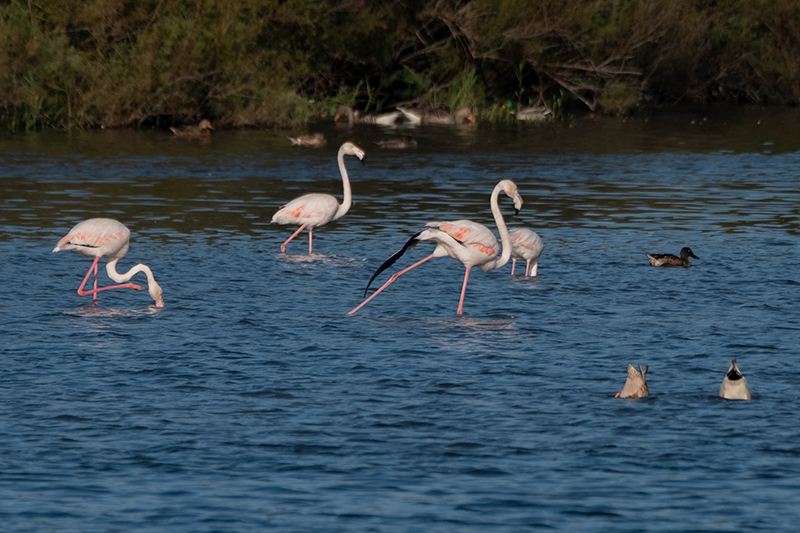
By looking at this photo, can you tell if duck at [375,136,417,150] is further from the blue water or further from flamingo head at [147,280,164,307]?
flamingo head at [147,280,164,307]

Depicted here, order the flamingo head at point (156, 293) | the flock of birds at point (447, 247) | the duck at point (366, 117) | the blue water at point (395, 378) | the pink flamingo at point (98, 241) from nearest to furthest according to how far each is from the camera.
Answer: the blue water at point (395, 378)
the flamingo head at point (156, 293)
the flock of birds at point (447, 247)
the pink flamingo at point (98, 241)
the duck at point (366, 117)

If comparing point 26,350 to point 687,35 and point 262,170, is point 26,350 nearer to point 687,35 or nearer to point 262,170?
point 262,170

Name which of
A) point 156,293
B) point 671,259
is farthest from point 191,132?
point 156,293

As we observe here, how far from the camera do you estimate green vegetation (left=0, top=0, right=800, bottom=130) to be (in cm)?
3002

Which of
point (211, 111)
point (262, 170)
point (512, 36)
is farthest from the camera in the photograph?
point (512, 36)

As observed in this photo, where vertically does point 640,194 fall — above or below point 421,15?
below

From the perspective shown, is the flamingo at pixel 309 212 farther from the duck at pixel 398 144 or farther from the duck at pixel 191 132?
the duck at pixel 191 132

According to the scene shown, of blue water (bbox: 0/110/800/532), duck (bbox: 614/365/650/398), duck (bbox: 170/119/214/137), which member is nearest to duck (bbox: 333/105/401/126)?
duck (bbox: 170/119/214/137)

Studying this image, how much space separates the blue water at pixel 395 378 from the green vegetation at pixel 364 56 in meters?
12.6

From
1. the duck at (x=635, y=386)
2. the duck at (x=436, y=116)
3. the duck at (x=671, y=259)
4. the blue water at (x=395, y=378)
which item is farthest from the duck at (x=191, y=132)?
the duck at (x=635, y=386)

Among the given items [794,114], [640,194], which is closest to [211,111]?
[640,194]

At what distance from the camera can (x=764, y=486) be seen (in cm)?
604

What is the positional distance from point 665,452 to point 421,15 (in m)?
32.0

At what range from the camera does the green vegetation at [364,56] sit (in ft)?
98.5
